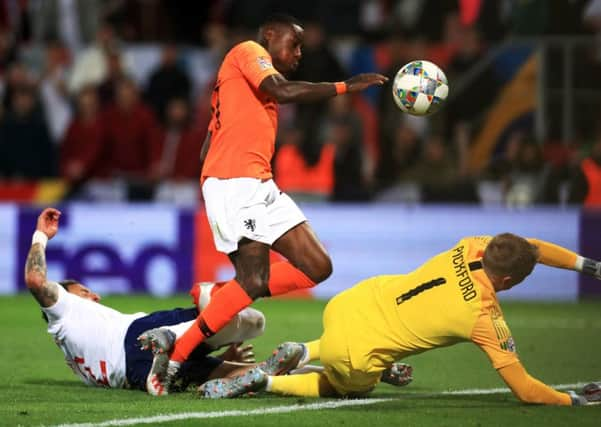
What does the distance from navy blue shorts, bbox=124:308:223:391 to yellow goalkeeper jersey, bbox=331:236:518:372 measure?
0.98 meters

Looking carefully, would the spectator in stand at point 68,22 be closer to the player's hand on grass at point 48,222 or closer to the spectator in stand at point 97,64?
the spectator in stand at point 97,64

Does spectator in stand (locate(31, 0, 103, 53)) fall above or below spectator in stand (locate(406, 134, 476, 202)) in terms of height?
above

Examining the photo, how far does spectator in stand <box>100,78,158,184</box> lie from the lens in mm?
16172

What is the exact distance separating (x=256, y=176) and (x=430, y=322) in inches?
62.7

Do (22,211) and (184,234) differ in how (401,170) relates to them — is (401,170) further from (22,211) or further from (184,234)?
(22,211)

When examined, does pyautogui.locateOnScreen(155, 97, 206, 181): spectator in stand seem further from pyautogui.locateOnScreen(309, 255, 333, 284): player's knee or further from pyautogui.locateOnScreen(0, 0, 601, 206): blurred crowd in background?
pyautogui.locateOnScreen(309, 255, 333, 284): player's knee

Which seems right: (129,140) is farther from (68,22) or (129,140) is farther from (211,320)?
(211,320)

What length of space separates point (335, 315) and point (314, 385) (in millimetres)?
461

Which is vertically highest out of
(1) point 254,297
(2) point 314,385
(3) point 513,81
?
(3) point 513,81

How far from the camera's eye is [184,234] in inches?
557

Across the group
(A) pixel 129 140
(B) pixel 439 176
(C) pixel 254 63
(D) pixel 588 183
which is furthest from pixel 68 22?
(C) pixel 254 63

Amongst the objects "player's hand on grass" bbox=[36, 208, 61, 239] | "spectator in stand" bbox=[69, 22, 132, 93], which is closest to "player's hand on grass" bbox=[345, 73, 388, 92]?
"player's hand on grass" bbox=[36, 208, 61, 239]

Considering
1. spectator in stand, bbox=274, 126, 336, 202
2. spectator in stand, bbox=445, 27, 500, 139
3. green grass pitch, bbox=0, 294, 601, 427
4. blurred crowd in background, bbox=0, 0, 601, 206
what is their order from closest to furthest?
green grass pitch, bbox=0, 294, 601, 427, blurred crowd in background, bbox=0, 0, 601, 206, spectator in stand, bbox=274, 126, 336, 202, spectator in stand, bbox=445, 27, 500, 139

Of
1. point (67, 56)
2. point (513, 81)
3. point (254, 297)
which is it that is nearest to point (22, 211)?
point (67, 56)
